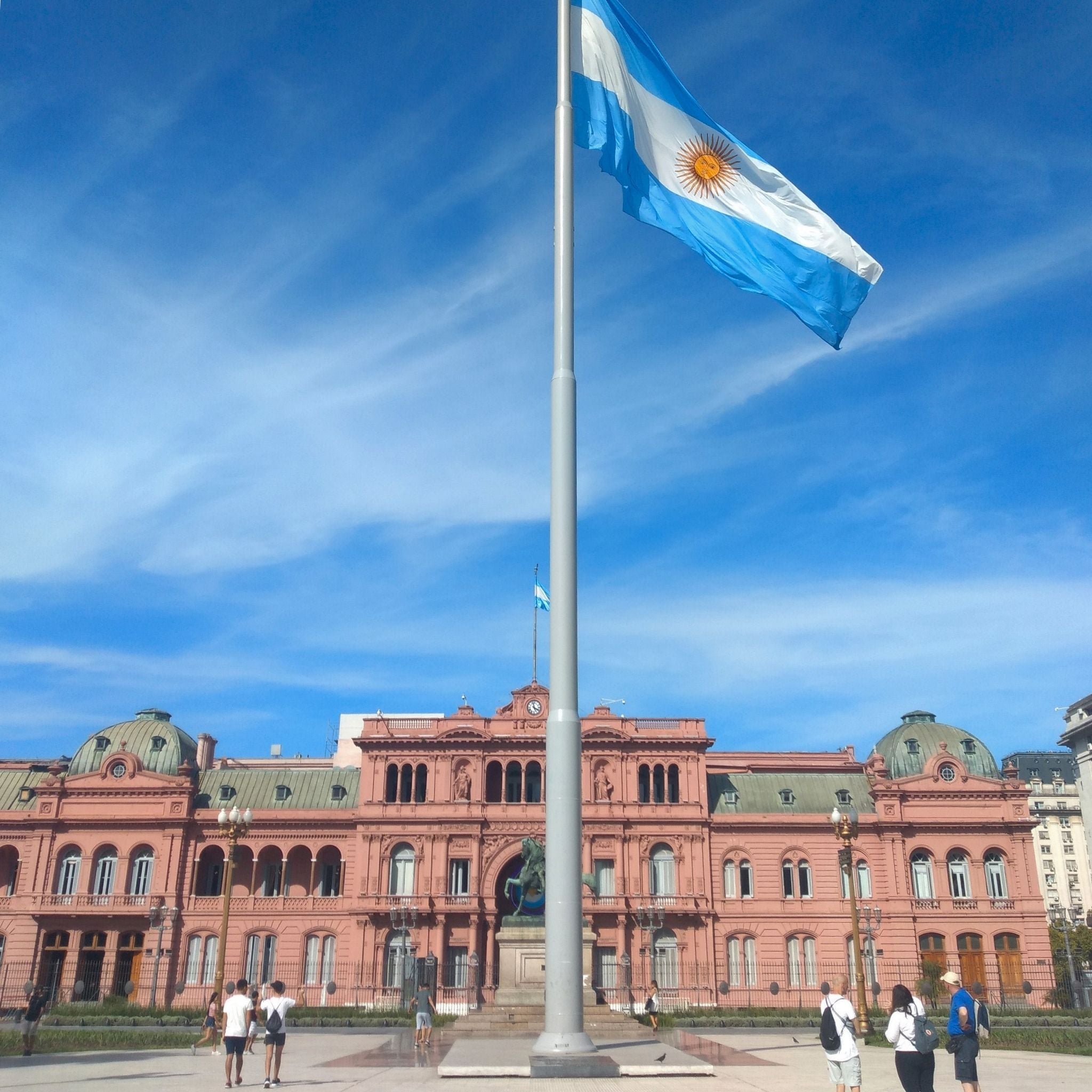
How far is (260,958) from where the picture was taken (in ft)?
214

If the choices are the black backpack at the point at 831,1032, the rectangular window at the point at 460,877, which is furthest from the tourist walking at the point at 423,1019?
the rectangular window at the point at 460,877

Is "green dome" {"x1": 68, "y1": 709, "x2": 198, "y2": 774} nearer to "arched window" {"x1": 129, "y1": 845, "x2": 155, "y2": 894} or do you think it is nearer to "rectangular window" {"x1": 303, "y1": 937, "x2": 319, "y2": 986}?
"arched window" {"x1": 129, "y1": 845, "x2": 155, "y2": 894}

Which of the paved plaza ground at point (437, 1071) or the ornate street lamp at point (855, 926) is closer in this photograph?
the paved plaza ground at point (437, 1071)

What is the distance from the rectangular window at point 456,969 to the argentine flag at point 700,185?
50866 millimetres

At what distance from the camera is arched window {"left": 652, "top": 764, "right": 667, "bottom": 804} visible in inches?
2697

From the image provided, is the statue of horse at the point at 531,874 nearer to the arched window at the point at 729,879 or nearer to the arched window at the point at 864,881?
the arched window at the point at 729,879

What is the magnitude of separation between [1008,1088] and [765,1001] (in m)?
44.4

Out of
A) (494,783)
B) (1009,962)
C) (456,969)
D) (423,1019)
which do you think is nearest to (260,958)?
(456,969)

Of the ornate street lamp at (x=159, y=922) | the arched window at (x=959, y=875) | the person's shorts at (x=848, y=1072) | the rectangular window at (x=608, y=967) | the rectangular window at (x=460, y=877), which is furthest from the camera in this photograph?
the arched window at (x=959, y=875)

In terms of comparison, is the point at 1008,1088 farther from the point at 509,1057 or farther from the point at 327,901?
the point at 327,901

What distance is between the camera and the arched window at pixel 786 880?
6719cm

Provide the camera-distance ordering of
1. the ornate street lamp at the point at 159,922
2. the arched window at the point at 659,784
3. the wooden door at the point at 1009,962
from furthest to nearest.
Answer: the arched window at the point at 659,784, the wooden door at the point at 1009,962, the ornate street lamp at the point at 159,922

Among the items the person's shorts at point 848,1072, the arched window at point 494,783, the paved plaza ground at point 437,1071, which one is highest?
the arched window at point 494,783

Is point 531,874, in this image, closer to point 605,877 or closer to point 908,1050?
point 908,1050
